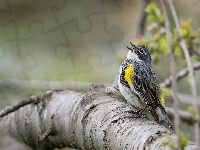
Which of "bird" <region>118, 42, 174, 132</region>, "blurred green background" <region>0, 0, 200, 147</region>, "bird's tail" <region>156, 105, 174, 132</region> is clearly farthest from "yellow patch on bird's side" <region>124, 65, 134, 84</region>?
"blurred green background" <region>0, 0, 200, 147</region>

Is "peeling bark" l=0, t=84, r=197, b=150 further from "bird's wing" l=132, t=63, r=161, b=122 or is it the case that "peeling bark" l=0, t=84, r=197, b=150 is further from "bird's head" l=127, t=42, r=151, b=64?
"bird's head" l=127, t=42, r=151, b=64

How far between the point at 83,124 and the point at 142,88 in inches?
36.7

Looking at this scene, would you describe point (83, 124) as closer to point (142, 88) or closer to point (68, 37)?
point (142, 88)

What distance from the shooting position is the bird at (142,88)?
3.53 metres

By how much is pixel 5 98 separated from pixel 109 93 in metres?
3.04

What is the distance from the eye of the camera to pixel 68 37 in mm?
9594

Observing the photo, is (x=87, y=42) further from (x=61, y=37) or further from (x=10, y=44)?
(x=10, y=44)

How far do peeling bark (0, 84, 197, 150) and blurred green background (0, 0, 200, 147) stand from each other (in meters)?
3.60

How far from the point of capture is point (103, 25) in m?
10.0

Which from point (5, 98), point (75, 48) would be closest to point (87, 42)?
point (75, 48)

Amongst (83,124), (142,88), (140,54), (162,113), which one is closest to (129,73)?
(142,88)

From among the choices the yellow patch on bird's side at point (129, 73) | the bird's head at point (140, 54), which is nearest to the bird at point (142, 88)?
the yellow patch on bird's side at point (129, 73)

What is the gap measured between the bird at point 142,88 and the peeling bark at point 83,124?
361 millimetres

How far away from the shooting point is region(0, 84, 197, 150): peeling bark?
2.49 meters
